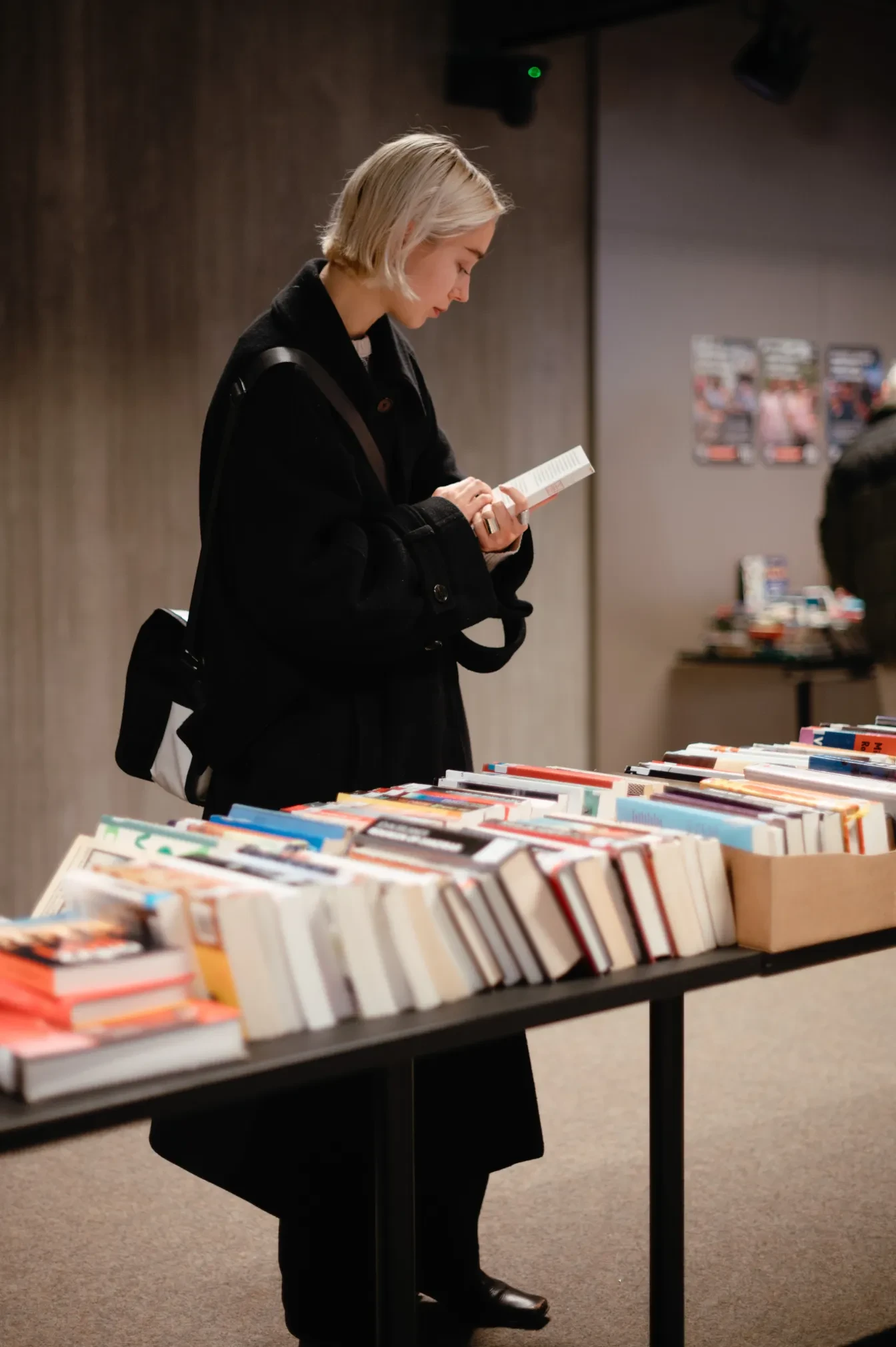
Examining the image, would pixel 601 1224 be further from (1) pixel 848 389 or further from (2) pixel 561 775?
(1) pixel 848 389

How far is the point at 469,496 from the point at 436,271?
312 millimetres

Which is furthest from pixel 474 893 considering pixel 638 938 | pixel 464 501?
pixel 464 501

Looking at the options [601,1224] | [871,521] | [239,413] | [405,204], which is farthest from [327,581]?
[871,521]

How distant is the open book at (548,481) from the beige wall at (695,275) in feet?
11.5

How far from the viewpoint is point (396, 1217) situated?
147 centimetres

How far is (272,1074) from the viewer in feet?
4.29

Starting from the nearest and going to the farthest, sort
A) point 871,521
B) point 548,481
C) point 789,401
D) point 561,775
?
point 561,775
point 548,481
point 871,521
point 789,401

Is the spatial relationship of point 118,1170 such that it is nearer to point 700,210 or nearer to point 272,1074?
point 272,1074

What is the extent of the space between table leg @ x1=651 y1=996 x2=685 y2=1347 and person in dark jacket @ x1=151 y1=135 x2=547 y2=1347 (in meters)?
0.27

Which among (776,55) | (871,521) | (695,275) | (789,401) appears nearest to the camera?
(871,521)

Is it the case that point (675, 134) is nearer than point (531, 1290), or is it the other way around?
point (531, 1290)

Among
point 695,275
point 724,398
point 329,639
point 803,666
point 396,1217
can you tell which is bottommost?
point 396,1217

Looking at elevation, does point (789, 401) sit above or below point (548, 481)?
above

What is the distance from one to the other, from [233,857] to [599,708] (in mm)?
4227
